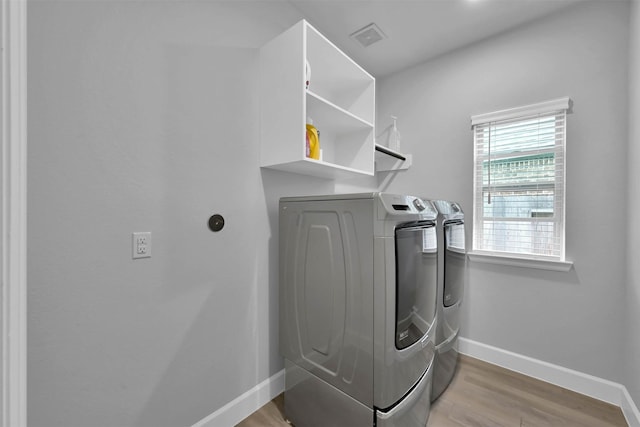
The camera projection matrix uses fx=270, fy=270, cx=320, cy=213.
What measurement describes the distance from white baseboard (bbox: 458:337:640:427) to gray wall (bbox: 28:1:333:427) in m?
1.74

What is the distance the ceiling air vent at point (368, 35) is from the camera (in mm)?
2090

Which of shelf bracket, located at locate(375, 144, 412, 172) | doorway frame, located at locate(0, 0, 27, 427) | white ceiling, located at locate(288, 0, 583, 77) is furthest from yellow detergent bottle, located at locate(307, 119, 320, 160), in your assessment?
doorway frame, located at locate(0, 0, 27, 427)

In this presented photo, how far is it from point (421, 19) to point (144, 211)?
2237 millimetres

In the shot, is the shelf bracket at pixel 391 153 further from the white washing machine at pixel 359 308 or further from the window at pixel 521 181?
the white washing machine at pixel 359 308

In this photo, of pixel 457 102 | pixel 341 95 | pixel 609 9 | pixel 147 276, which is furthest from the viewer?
pixel 457 102

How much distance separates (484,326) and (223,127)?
2.47 metres

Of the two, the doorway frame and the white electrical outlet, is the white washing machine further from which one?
the doorway frame

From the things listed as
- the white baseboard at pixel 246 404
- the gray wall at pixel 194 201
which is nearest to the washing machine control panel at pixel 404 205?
the gray wall at pixel 194 201

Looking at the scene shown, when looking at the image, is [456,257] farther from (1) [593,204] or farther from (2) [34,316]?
(2) [34,316]

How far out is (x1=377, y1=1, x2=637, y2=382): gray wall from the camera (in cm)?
175

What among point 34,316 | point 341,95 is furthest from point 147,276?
point 341,95

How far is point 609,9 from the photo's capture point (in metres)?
1.76

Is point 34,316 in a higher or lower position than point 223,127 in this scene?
lower

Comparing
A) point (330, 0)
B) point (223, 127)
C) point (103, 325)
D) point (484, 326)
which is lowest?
point (484, 326)
